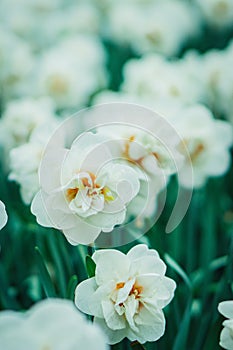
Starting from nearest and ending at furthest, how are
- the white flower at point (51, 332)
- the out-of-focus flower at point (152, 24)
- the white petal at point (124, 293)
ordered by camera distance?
the white flower at point (51, 332) → the white petal at point (124, 293) → the out-of-focus flower at point (152, 24)

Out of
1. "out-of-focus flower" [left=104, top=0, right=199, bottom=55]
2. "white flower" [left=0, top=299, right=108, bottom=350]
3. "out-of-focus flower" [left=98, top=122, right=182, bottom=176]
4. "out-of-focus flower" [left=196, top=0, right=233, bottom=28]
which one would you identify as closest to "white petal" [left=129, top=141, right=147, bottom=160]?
"out-of-focus flower" [left=98, top=122, right=182, bottom=176]

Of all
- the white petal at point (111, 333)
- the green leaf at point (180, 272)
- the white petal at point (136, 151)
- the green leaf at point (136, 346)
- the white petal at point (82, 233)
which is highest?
the white petal at point (136, 151)

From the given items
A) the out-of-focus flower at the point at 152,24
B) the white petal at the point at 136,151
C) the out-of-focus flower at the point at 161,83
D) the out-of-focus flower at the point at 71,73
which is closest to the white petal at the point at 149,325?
the white petal at the point at 136,151

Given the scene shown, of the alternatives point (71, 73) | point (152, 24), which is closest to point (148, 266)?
point (71, 73)

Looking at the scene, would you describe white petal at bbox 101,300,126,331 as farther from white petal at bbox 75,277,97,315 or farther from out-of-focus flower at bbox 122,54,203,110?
out-of-focus flower at bbox 122,54,203,110

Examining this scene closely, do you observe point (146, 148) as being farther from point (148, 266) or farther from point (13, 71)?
point (13, 71)

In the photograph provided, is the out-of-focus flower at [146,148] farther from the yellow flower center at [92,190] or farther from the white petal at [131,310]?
the white petal at [131,310]
